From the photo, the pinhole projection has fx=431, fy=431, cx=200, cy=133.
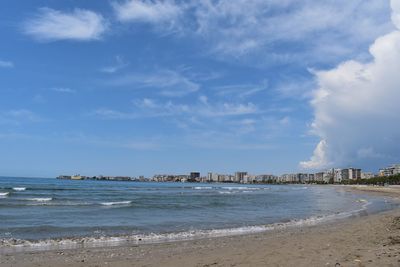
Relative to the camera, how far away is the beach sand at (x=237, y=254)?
10.4 meters

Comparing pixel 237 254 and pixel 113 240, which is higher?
pixel 237 254

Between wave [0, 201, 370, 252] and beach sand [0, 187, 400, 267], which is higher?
beach sand [0, 187, 400, 267]

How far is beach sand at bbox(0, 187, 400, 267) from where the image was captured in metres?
10.4

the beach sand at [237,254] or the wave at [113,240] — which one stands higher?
the beach sand at [237,254]

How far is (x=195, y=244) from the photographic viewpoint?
15.2m

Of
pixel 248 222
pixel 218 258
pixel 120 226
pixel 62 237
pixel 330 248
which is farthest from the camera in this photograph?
pixel 248 222

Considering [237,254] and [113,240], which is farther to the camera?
[113,240]

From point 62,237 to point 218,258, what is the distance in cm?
807

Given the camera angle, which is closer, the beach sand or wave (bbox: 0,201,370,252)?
the beach sand

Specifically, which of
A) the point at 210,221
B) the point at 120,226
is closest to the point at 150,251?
the point at 120,226

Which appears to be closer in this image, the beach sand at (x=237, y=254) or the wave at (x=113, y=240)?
the beach sand at (x=237, y=254)

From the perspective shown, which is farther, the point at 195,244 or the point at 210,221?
the point at 210,221

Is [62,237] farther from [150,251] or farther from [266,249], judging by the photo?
[266,249]

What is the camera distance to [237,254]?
12.2 m
